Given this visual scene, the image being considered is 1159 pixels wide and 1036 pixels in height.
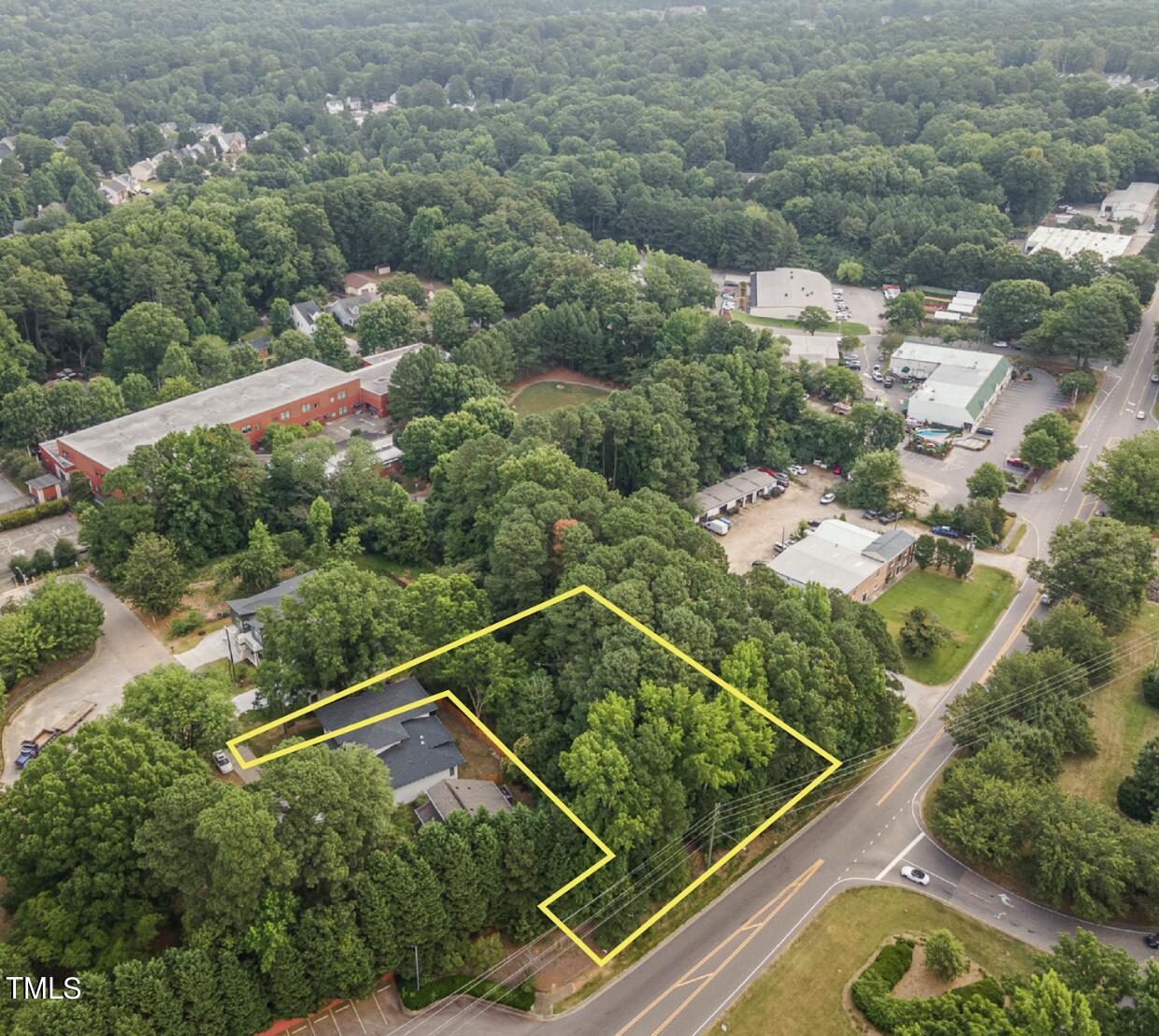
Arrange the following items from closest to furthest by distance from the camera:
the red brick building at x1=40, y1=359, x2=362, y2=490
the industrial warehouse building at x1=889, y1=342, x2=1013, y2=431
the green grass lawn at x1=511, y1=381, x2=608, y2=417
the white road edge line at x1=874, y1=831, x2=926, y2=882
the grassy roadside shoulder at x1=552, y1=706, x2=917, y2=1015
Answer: the grassy roadside shoulder at x1=552, y1=706, x2=917, y2=1015 → the white road edge line at x1=874, y1=831, x2=926, y2=882 → the red brick building at x1=40, y1=359, x2=362, y2=490 → the industrial warehouse building at x1=889, y1=342, x2=1013, y2=431 → the green grass lawn at x1=511, y1=381, x2=608, y2=417

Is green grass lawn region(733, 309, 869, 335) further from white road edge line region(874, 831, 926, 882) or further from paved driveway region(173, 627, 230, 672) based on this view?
white road edge line region(874, 831, 926, 882)

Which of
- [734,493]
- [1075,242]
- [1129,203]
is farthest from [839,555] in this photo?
[1129,203]

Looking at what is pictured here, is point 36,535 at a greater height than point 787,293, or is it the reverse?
point 36,535

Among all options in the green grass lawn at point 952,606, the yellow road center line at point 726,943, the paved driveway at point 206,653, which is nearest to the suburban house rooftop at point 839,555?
the green grass lawn at point 952,606

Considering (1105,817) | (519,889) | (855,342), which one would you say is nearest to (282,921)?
(519,889)

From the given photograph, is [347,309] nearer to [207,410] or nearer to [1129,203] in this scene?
[207,410]

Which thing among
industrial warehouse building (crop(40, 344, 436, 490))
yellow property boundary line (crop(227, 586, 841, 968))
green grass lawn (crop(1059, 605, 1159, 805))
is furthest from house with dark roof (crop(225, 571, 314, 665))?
green grass lawn (crop(1059, 605, 1159, 805))

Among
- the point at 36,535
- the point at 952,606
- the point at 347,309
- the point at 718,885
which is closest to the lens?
the point at 718,885

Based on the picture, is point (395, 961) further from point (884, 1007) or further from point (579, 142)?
point (579, 142)
